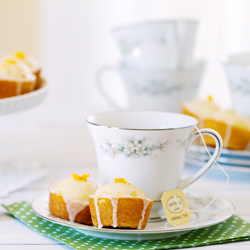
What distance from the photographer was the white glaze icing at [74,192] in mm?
560

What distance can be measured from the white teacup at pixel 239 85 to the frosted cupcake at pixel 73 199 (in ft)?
1.74

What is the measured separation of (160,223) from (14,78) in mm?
414

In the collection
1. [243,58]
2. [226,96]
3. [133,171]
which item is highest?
[243,58]

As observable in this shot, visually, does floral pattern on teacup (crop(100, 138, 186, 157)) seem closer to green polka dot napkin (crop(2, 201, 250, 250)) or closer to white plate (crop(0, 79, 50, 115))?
green polka dot napkin (crop(2, 201, 250, 250))

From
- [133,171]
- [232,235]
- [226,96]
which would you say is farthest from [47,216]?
[226,96]

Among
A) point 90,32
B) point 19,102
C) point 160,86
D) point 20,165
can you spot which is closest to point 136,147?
point 19,102

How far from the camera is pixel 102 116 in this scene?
26.4 inches

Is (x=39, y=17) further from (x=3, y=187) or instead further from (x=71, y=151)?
(x=3, y=187)

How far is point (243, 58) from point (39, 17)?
6.09 feet

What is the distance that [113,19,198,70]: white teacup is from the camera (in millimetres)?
1295

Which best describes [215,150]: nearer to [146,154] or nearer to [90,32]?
[146,154]

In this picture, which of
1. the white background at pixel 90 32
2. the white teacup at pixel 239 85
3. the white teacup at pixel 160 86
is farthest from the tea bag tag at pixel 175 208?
the white background at pixel 90 32

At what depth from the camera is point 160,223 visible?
59cm

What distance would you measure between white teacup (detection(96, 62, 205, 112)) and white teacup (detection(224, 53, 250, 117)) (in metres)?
0.26
